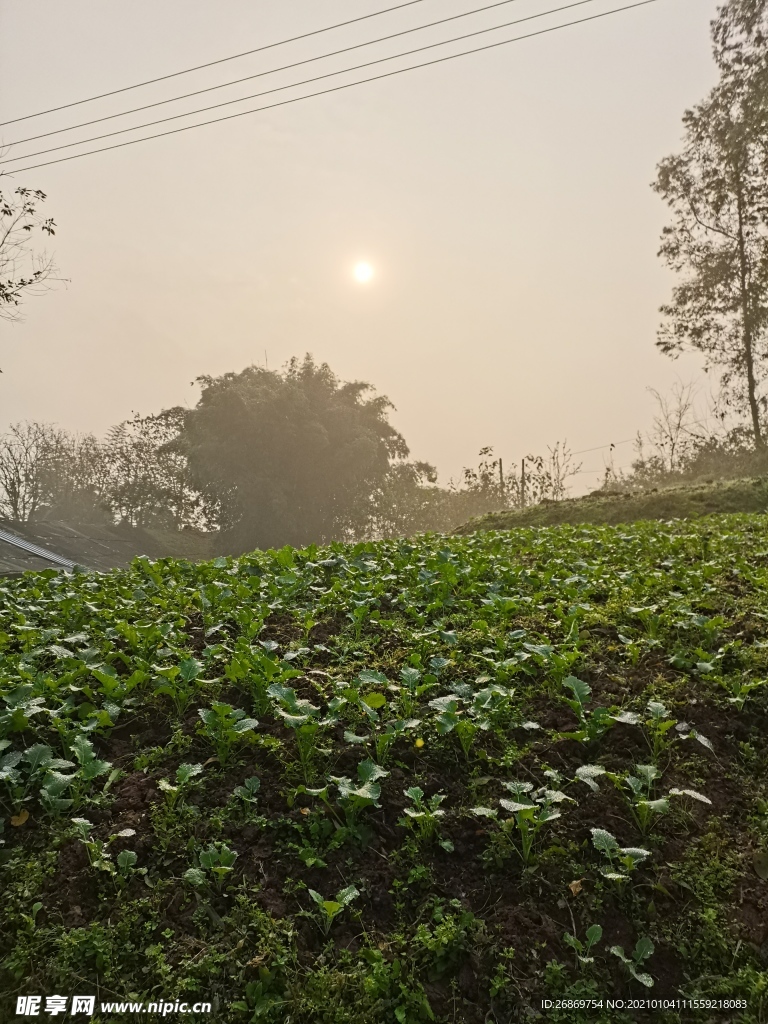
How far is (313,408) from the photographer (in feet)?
81.3

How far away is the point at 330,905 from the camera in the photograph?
96.2 inches

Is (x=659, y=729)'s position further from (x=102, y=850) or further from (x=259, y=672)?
(x=102, y=850)

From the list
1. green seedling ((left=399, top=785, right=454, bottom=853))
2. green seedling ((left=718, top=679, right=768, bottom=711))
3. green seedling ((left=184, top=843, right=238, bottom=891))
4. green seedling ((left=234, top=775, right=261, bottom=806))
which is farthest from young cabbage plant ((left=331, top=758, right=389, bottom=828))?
green seedling ((left=718, top=679, right=768, bottom=711))

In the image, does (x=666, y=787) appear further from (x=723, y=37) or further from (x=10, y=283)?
(x=723, y=37)

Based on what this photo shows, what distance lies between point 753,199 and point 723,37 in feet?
14.3

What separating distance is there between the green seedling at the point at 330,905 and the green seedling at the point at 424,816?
36cm

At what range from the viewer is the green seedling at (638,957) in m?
2.33

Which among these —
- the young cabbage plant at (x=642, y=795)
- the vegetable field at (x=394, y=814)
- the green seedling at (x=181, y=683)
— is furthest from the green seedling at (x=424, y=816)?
the green seedling at (x=181, y=683)

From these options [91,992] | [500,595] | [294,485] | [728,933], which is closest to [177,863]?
[91,992]

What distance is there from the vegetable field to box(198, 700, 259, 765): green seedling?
16 millimetres

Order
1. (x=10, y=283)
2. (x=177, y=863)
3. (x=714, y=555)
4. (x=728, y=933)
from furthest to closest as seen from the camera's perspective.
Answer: (x=10, y=283), (x=714, y=555), (x=177, y=863), (x=728, y=933)

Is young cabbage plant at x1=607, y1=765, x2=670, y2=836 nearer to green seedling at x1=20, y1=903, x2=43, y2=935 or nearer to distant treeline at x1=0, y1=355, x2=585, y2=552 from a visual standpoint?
green seedling at x1=20, y1=903, x2=43, y2=935

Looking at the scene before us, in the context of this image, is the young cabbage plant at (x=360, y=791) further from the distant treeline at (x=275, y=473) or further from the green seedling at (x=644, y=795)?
the distant treeline at (x=275, y=473)

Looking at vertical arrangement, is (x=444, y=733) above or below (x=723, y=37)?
below
